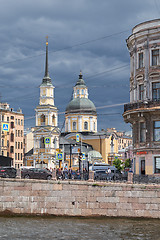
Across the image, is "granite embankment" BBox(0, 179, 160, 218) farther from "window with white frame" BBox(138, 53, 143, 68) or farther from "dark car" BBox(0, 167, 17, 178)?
"window with white frame" BBox(138, 53, 143, 68)

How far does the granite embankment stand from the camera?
114 ft

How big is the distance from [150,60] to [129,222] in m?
17.5

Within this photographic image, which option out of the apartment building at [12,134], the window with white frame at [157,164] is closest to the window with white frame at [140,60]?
the window with white frame at [157,164]

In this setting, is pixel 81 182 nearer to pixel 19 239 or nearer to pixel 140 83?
pixel 19 239

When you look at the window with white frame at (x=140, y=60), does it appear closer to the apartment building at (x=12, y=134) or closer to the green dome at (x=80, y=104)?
the apartment building at (x=12, y=134)

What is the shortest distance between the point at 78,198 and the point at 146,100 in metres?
13.0

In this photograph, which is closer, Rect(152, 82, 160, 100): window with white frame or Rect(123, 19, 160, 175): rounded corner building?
Rect(123, 19, 160, 175): rounded corner building

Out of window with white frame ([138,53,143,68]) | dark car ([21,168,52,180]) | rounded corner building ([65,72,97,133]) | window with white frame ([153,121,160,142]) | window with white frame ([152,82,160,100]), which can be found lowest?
dark car ([21,168,52,180])

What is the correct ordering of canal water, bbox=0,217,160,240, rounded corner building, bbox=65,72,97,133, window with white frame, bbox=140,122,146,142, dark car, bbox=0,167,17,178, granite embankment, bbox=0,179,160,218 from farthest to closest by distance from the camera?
rounded corner building, bbox=65,72,97,133, window with white frame, bbox=140,122,146,142, dark car, bbox=0,167,17,178, granite embankment, bbox=0,179,160,218, canal water, bbox=0,217,160,240

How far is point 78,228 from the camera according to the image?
3014cm

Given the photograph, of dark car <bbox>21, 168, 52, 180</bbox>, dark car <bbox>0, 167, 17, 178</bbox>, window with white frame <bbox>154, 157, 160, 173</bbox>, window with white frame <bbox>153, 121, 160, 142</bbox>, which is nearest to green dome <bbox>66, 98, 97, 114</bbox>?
dark car <bbox>21, 168, 52, 180</bbox>

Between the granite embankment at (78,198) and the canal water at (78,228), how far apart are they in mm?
880

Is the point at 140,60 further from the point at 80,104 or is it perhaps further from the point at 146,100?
the point at 80,104

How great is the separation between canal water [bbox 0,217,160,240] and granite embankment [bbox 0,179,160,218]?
88cm
